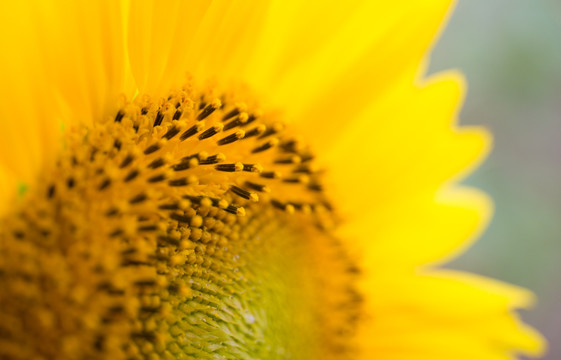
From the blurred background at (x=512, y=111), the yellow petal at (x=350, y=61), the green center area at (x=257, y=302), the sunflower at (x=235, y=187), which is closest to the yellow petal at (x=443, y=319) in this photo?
the sunflower at (x=235, y=187)

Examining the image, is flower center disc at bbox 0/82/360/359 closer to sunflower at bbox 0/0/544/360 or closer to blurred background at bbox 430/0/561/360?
sunflower at bbox 0/0/544/360

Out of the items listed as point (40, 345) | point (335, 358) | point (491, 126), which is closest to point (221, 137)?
point (40, 345)

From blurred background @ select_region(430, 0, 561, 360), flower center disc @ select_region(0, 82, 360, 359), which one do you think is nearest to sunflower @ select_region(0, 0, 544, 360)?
flower center disc @ select_region(0, 82, 360, 359)

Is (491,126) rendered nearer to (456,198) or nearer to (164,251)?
(456,198)

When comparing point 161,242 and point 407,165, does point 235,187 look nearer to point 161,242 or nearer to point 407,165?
point 161,242

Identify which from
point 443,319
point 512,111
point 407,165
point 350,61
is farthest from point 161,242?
point 512,111
